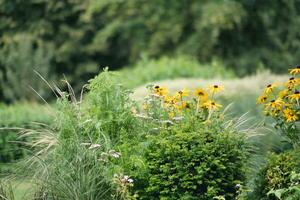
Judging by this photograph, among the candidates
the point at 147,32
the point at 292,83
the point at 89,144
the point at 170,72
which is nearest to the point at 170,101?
the point at 89,144

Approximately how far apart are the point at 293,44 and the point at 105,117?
1888 centimetres

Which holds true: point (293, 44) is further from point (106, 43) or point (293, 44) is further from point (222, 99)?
point (222, 99)

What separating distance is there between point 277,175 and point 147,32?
1951cm

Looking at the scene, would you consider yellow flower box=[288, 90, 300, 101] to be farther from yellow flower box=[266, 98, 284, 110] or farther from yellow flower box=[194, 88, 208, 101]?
yellow flower box=[194, 88, 208, 101]

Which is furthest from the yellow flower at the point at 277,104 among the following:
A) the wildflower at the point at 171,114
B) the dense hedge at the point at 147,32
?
the dense hedge at the point at 147,32

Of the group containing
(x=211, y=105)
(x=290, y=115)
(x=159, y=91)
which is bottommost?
(x=290, y=115)

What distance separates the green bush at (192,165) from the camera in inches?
287

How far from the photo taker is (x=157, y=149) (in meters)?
7.49

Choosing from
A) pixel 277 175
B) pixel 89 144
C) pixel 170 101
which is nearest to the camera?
pixel 277 175

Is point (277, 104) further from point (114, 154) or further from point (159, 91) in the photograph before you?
point (114, 154)

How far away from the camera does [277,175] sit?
23.3ft

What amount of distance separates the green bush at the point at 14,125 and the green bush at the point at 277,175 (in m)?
3.40

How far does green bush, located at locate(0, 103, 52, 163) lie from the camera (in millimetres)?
10125

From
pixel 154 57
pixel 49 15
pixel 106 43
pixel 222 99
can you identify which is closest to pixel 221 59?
pixel 154 57
